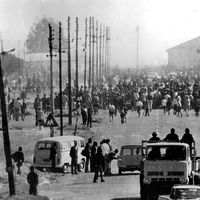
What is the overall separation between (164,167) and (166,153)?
22.7 inches

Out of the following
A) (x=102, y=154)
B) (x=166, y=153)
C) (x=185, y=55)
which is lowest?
(x=102, y=154)

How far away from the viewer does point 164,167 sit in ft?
81.0

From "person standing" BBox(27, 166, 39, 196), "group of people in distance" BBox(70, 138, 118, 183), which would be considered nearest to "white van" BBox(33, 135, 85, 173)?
"group of people in distance" BBox(70, 138, 118, 183)

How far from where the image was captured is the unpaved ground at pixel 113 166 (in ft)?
89.9

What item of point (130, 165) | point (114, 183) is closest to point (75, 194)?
point (114, 183)

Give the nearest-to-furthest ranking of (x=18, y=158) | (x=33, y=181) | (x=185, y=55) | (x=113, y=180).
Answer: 1. (x=33, y=181)
2. (x=113, y=180)
3. (x=18, y=158)
4. (x=185, y=55)

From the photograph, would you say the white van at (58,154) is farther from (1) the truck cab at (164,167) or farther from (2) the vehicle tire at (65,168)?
(1) the truck cab at (164,167)

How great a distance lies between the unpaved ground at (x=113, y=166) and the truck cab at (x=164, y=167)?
1344 millimetres

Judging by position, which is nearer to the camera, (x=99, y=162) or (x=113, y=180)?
(x=99, y=162)

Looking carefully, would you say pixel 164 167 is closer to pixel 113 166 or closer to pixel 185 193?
pixel 185 193

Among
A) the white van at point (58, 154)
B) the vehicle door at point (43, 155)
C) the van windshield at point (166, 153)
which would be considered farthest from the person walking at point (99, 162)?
the van windshield at point (166, 153)

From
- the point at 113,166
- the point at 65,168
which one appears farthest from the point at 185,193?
the point at 113,166

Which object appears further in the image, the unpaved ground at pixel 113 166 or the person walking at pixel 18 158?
the person walking at pixel 18 158

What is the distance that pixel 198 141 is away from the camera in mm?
47781
